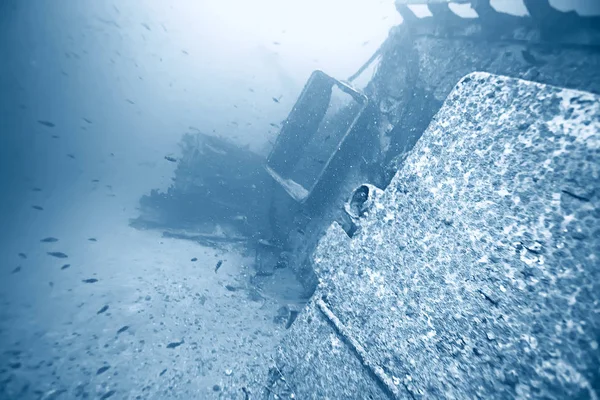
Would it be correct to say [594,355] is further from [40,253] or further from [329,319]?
[40,253]

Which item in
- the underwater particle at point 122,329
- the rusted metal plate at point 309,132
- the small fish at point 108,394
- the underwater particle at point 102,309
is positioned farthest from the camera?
the rusted metal plate at point 309,132

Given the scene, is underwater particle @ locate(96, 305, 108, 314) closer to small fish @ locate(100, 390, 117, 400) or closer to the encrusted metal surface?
small fish @ locate(100, 390, 117, 400)

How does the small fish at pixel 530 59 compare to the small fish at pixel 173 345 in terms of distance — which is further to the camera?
the small fish at pixel 173 345

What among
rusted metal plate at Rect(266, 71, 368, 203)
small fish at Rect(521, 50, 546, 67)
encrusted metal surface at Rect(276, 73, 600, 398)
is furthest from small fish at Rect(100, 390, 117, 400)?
small fish at Rect(521, 50, 546, 67)

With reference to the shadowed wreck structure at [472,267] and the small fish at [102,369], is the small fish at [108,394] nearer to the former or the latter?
the small fish at [102,369]

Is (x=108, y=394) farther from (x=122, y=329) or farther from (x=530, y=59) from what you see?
(x=530, y=59)

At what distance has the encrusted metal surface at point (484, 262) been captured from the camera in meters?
0.91

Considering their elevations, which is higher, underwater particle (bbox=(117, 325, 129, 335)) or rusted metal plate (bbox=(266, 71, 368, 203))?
rusted metal plate (bbox=(266, 71, 368, 203))

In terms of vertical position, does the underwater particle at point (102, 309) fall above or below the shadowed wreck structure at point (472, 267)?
below

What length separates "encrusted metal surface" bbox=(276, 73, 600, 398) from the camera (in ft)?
3.00

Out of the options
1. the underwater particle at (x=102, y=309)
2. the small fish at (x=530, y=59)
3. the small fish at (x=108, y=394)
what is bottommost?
the underwater particle at (x=102, y=309)

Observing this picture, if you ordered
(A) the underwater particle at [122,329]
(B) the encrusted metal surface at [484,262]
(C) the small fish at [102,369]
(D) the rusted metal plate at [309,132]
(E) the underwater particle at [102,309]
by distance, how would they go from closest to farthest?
1. (B) the encrusted metal surface at [484,262]
2. (C) the small fish at [102,369]
3. (A) the underwater particle at [122,329]
4. (E) the underwater particle at [102,309]
5. (D) the rusted metal plate at [309,132]

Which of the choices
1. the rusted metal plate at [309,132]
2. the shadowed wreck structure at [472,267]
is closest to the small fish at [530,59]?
the rusted metal plate at [309,132]

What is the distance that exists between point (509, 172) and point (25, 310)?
8.73 metres
